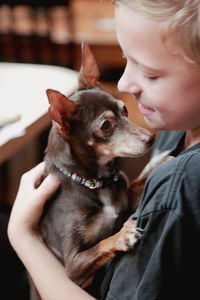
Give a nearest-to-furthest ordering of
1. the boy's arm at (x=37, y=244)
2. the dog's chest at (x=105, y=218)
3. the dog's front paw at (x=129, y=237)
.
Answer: the dog's front paw at (x=129, y=237), the boy's arm at (x=37, y=244), the dog's chest at (x=105, y=218)

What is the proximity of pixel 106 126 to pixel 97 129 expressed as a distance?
27 millimetres

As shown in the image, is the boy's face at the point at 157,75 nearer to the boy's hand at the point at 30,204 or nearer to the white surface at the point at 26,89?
the boy's hand at the point at 30,204

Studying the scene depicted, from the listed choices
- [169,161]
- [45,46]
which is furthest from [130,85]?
[45,46]

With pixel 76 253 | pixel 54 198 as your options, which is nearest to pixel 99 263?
pixel 76 253

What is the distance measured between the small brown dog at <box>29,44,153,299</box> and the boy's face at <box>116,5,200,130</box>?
0.24 m

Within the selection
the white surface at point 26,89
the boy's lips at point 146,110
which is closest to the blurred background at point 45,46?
the white surface at point 26,89

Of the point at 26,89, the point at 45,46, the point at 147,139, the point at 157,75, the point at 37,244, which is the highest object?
the point at 157,75

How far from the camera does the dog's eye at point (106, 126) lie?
120 cm

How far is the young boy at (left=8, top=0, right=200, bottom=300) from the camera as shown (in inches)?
31.5

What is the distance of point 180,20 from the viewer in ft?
2.67

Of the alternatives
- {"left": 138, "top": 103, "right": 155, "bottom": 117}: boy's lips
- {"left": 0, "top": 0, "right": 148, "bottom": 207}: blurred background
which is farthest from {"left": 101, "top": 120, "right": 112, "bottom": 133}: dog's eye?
{"left": 0, "top": 0, "right": 148, "bottom": 207}: blurred background

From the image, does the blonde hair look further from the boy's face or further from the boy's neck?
the boy's neck

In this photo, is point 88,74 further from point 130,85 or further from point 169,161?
point 169,161

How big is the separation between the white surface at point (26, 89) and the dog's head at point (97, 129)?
248 millimetres
